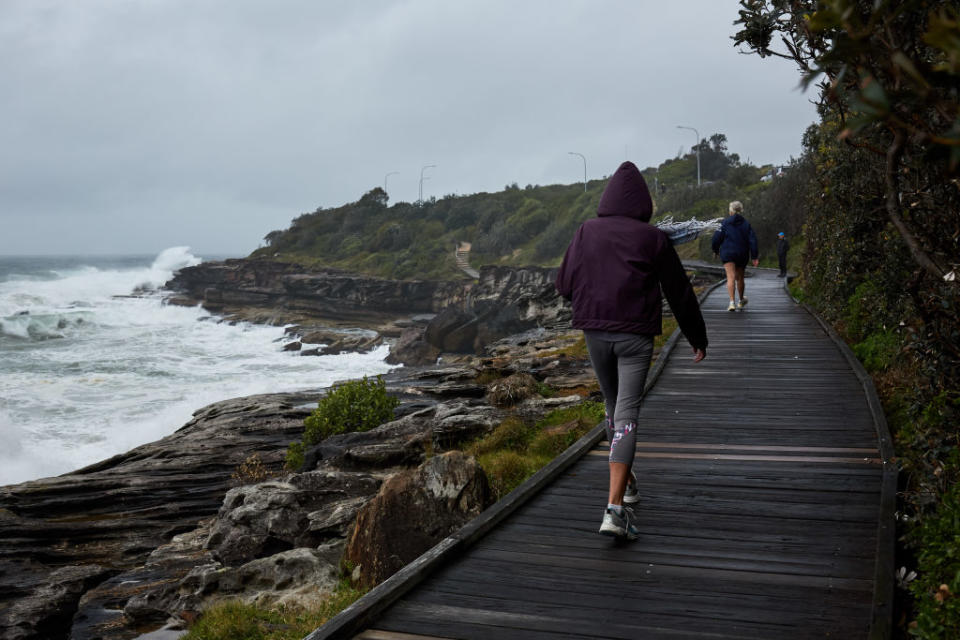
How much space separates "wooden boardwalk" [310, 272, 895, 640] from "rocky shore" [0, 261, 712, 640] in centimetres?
133

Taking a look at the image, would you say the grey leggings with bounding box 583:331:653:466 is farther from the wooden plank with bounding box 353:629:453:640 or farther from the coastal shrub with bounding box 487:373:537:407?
the coastal shrub with bounding box 487:373:537:407

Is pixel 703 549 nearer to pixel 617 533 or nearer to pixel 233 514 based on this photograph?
pixel 617 533

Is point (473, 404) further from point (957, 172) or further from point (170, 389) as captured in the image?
point (170, 389)

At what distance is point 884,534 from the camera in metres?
4.22

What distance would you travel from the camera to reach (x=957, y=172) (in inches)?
89.1

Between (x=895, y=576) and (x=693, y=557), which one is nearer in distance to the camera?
(x=895, y=576)

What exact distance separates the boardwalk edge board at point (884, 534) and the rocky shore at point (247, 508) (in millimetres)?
2890

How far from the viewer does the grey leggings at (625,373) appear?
4.50 meters

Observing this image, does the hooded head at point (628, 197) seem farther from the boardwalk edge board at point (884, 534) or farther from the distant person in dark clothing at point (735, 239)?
the distant person in dark clothing at point (735, 239)

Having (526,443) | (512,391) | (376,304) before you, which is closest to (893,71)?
(526,443)

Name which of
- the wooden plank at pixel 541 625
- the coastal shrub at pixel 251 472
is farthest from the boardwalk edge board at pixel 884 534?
the coastal shrub at pixel 251 472

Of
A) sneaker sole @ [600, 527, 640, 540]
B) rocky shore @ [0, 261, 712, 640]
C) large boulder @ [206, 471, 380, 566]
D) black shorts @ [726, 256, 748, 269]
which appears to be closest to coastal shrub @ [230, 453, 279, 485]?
rocky shore @ [0, 261, 712, 640]

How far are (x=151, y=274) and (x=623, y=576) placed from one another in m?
85.6

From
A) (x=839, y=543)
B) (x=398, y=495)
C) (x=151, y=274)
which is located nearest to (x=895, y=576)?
(x=839, y=543)
